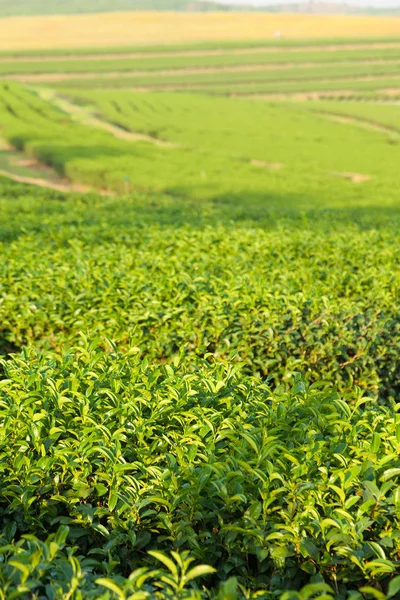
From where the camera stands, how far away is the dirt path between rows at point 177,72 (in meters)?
105

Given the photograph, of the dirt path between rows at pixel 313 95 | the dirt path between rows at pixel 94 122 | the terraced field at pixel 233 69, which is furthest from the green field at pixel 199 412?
the terraced field at pixel 233 69

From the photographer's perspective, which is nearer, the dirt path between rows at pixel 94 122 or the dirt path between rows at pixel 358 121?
the dirt path between rows at pixel 94 122

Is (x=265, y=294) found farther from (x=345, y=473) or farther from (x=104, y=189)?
(x=104, y=189)

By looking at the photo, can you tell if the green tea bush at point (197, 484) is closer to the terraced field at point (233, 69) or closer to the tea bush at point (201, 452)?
the tea bush at point (201, 452)

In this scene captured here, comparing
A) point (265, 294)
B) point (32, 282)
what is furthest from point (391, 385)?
point (32, 282)

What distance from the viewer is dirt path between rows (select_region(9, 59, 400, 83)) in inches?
4136

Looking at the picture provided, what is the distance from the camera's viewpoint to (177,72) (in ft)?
368

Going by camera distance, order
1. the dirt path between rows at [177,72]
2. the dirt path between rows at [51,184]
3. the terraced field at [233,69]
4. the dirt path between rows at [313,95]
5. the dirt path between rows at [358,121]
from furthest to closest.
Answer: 1. the dirt path between rows at [177,72]
2. the terraced field at [233,69]
3. the dirt path between rows at [313,95]
4. the dirt path between rows at [358,121]
5. the dirt path between rows at [51,184]

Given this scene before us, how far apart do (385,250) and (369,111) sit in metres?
71.8

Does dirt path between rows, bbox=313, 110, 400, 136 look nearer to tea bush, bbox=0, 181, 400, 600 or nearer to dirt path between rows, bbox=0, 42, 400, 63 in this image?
dirt path between rows, bbox=0, 42, 400, 63

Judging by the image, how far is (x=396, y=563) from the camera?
2.84 m

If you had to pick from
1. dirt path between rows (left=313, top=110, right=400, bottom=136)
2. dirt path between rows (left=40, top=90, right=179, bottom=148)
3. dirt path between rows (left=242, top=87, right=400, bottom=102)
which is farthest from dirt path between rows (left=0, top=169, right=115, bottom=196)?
dirt path between rows (left=242, top=87, right=400, bottom=102)

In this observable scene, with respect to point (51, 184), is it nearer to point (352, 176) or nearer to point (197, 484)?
point (352, 176)

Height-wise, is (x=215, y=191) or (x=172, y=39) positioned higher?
(x=172, y=39)
